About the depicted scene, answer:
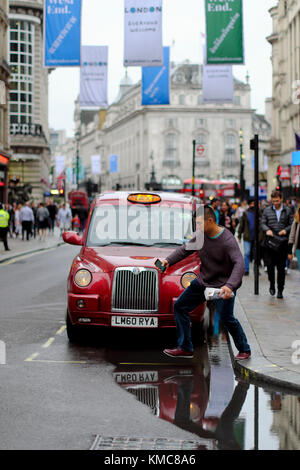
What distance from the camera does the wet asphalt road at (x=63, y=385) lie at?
18.4 ft

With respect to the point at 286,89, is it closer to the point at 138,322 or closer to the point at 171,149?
the point at 138,322

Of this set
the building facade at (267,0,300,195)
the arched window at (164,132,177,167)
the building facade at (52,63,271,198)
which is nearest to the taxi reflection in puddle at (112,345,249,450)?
the building facade at (267,0,300,195)

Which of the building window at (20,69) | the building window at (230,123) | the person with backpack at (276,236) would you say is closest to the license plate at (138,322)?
the person with backpack at (276,236)

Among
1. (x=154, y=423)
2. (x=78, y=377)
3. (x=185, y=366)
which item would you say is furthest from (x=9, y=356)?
(x=154, y=423)

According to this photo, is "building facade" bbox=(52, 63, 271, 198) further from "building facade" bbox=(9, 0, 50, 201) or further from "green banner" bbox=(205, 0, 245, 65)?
"green banner" bbox=(205, 0, 245, 65)

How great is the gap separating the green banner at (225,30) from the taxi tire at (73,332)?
15051 mm

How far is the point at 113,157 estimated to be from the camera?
298 feet

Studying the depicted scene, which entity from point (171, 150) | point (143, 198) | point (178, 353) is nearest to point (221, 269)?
point (178, 353)

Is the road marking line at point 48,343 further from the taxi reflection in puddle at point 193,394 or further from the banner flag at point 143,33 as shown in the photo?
the banner flag at point 143,33

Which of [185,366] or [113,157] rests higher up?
[113,157]

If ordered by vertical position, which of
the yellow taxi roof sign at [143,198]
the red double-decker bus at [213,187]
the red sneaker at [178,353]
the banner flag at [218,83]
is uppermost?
the banner flag at [218,83]
